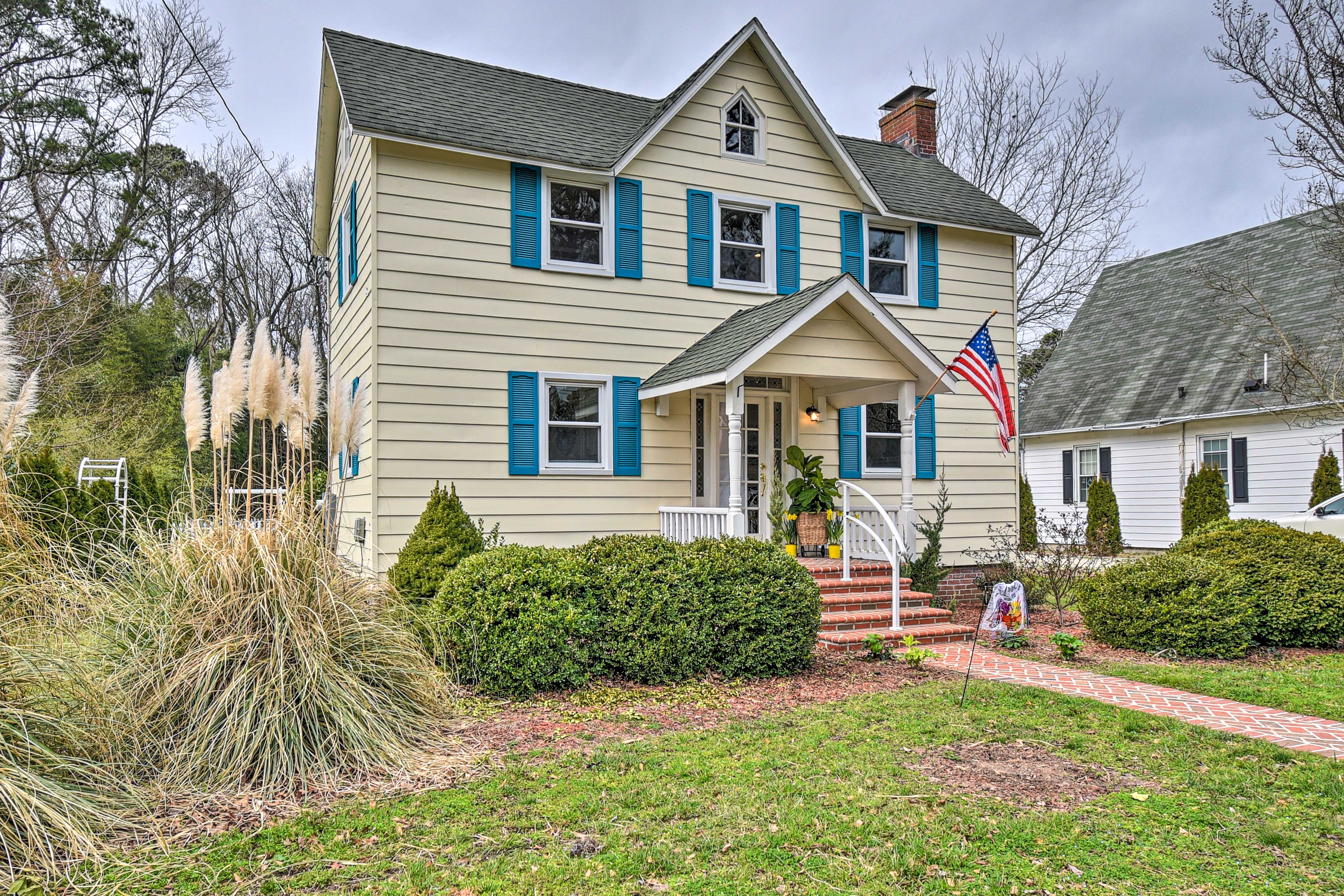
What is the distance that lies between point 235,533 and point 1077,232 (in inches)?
902

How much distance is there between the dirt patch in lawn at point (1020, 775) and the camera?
14.0 ft

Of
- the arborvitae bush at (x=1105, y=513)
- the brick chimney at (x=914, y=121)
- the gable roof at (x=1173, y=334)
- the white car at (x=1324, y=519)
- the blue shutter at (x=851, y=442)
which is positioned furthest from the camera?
the arborvitae bush at (x=1105, y=513)

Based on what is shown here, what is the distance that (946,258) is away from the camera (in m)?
12.2

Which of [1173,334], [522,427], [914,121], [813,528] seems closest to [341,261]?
[522,427]

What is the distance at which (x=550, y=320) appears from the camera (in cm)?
990

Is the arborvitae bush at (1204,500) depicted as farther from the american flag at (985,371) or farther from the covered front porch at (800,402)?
the american flag at (985,371)

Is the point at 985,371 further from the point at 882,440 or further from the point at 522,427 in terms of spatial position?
the point at 522,427

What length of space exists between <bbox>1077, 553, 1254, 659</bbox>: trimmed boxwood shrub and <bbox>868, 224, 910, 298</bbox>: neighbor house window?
16.9ft

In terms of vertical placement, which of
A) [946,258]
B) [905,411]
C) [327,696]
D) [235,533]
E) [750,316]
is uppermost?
[946,258]

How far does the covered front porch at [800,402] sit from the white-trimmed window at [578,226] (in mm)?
1649

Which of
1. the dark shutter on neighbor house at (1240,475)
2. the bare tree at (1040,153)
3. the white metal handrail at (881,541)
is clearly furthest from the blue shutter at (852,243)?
the bare tree at (1040,153)

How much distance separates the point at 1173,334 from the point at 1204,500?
5208 millimetres

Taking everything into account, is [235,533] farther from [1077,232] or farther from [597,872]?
[1077,232]

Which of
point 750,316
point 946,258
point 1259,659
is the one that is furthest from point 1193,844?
point 946,258
